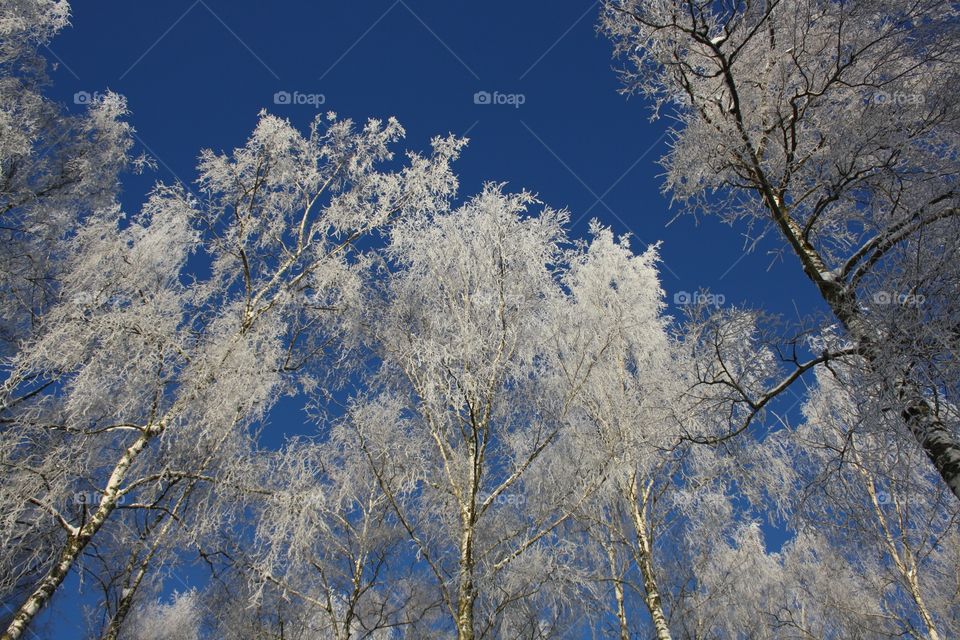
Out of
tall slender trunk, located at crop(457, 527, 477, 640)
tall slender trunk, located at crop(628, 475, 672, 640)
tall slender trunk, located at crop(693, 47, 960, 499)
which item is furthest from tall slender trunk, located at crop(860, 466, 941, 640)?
tall slender trunk, located at crop(457, 527, 477, 640)

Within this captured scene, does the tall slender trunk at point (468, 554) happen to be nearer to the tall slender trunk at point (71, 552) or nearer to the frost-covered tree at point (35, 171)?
the tall slender trunk at point (71, 552)

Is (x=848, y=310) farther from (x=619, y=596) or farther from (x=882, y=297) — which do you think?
(x=619, y=596)

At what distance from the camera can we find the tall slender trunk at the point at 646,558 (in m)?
6.57

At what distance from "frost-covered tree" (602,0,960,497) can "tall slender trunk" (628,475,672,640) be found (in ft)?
13.8

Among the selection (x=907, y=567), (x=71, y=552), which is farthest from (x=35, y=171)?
(x=907, y=567)

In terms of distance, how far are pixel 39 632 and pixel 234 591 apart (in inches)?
143

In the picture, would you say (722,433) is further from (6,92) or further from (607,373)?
(6,92)

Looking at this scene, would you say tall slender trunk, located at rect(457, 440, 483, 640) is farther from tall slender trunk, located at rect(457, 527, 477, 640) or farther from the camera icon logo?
the camera icon logo

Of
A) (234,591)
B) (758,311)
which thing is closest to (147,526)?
(234,591)

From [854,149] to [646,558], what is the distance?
557cm

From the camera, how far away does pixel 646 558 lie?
7.10 metres

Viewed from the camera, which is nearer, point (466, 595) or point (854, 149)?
point (854, 149)

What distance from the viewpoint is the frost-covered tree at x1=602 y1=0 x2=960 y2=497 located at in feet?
10.7

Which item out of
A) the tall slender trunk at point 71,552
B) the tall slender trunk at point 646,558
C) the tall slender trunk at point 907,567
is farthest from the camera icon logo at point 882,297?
the tall slender trunk at point 71,552
